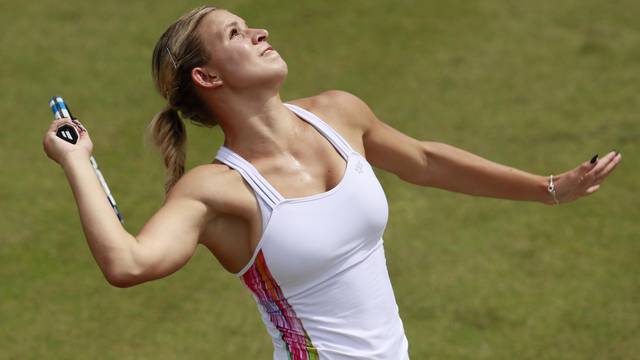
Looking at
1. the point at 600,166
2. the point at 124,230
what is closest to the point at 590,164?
the point at 600,166

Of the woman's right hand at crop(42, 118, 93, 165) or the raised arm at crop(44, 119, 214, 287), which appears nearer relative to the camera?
the raised arm at crop(44, 119, 214, 287)

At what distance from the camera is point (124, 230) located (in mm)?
3713

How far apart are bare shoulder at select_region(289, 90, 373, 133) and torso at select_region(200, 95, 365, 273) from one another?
7 cm

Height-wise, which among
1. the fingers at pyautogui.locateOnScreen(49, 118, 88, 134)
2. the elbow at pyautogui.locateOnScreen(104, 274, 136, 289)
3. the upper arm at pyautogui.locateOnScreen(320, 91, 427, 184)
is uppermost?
the upper arm at pyautogui.locateOnScreen(320, 91, 427, 184)

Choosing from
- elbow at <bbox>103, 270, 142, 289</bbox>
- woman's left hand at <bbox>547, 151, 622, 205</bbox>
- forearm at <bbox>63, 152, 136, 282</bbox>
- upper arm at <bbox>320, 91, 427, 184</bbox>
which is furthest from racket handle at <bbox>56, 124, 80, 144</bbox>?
woman's left hand at <bbox>547, 151, 622, 205</bbox>

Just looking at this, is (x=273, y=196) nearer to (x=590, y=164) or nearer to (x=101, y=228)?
(x=101, y=228)

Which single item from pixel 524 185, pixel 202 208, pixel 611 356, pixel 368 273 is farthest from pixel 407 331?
pixel 202 208

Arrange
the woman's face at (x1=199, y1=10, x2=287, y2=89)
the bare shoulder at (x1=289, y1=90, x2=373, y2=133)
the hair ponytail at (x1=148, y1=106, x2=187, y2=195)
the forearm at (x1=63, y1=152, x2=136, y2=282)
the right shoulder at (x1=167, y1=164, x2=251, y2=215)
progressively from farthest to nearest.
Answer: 1. the bare shoulder at (x1=289, y1=90, x2=373, y2=133)
2. the hair ponytail at (x1=148, y1=106, x2=187, y2=195)
3. the woman's face at (x1=199, y1=10, x2=287, y2=89)
4. the right shoulder at (x1=167, y1=164, x2=251, y2=215)
5. the forearm at (x1=63, y1=152, x2=136, y2=282)

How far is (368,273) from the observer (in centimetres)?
426

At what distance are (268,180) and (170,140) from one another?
502 millimetres

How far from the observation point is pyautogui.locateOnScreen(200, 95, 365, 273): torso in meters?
4.09

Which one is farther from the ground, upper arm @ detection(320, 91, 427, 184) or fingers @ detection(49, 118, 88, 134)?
upper arm @ detection(320, 91, 427, 184)

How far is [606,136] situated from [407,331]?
8.21ft

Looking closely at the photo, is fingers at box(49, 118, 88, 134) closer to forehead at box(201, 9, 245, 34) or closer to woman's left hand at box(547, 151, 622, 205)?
forehead at box(201, 9, 245, 34)
